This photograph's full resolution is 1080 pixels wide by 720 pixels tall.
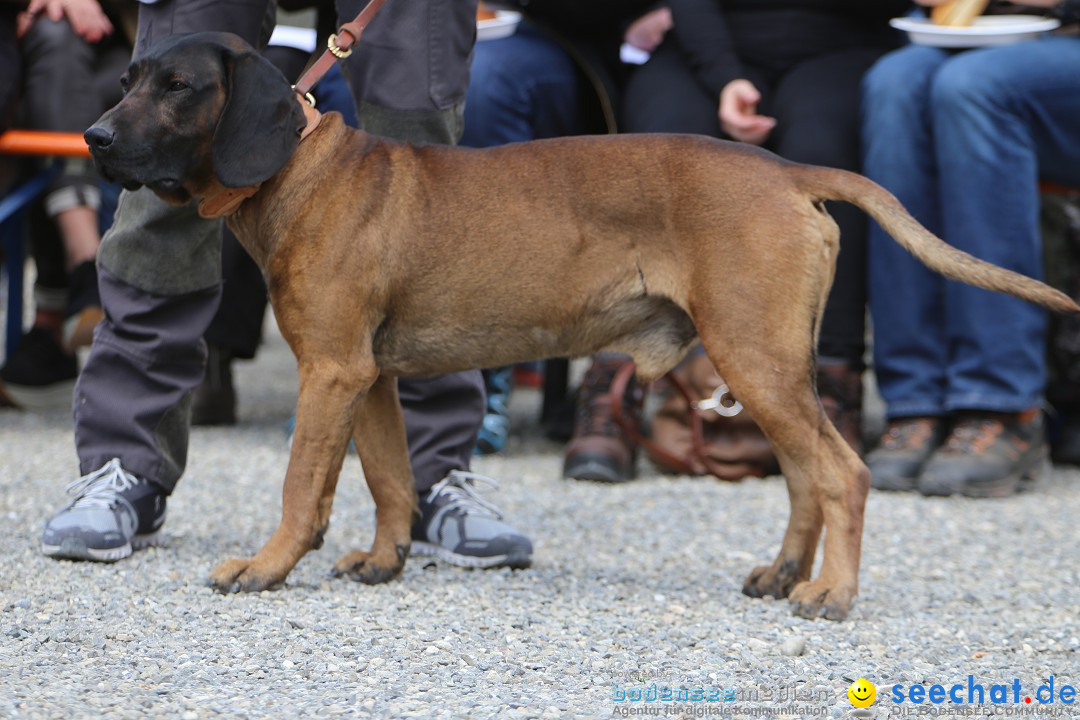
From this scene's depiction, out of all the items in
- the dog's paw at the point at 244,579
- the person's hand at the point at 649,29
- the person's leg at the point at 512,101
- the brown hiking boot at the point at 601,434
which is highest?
the person's hand at the point at 649,29

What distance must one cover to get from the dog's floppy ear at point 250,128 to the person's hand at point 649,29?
2816mm

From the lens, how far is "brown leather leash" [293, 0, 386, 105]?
10.3 ft

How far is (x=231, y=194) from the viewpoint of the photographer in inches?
121

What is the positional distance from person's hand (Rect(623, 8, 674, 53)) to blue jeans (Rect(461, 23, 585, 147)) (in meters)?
0.30

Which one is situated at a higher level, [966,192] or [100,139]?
[100,139]

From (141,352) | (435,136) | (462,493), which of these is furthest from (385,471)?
(435,136)

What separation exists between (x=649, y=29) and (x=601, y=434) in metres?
1.78

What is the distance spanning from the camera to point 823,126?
16.4 ft

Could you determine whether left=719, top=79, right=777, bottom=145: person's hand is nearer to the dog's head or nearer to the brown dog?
the brown dog

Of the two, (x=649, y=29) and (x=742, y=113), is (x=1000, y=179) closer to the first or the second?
(x=742, y=113)

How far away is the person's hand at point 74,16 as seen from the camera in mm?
5867

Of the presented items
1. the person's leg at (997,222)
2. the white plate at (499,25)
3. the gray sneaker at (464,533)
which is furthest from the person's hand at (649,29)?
the gray sneaker at (464,533)

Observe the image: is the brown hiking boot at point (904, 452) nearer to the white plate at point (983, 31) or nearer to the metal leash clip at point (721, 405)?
the metal leash clip at point (721, 405)

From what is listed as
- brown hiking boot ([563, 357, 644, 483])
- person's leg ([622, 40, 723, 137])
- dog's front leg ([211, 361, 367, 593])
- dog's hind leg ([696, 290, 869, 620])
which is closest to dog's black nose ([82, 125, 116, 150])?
dog's front leg ([211, 361, 367, 593])
